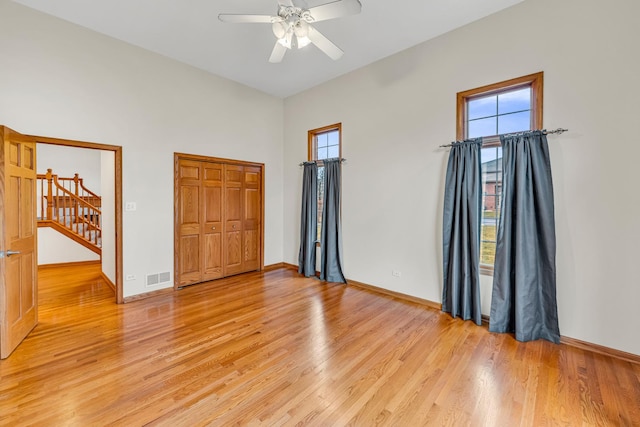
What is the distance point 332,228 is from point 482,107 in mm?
2634

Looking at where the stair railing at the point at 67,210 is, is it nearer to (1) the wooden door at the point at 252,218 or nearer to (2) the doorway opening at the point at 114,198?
(2) the doorway opening at the point at 114,198

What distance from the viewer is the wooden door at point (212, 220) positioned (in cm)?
462

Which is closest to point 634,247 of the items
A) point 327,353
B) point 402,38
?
point 327,353

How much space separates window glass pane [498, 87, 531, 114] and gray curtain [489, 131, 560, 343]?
425 mm

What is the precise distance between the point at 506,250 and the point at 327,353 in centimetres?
209

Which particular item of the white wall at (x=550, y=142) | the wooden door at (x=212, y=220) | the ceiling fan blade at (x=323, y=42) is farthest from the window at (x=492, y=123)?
the wooden door at (x=212, y=220)

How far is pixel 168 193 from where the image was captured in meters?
4.13

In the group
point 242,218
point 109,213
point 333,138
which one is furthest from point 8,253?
point 333,138

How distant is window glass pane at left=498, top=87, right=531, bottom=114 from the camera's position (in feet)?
9.72

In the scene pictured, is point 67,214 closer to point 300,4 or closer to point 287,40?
point 287,40

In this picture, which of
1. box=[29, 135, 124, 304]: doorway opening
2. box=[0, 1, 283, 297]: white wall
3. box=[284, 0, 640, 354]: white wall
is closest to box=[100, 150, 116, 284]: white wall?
box=[29, 135, 124, 304]: doorway opening

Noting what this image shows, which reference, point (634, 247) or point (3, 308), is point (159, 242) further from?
point (634, 247)

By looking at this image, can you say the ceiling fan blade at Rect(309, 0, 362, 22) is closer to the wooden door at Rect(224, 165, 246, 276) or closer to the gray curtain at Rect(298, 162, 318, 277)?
the gray curtain at Rect(298, 162, 318, 277)

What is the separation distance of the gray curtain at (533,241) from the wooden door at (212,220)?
4.15m
